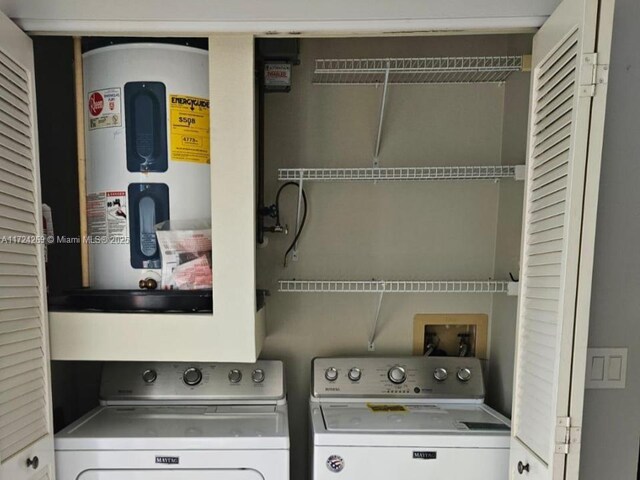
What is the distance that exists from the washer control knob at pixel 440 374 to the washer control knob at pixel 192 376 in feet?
3.55

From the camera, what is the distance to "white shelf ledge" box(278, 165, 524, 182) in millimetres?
1659

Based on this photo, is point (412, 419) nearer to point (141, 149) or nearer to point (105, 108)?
point (141, 149)

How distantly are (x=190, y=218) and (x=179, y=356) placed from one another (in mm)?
503

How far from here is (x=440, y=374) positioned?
5.82ft

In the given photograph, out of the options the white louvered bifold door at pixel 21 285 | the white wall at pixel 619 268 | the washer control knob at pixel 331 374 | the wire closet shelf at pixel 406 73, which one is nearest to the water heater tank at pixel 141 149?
the white louvered bifold door at pixel 21 285

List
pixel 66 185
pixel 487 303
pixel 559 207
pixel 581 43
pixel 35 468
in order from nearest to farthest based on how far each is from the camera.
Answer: pixel 581 43 < pixel 559 207 < pixel 35 468 < pixel 66 185 < pixel 487 303

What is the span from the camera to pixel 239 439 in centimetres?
138

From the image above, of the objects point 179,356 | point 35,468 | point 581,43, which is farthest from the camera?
point 179,356

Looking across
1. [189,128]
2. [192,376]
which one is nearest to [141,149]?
[189,128]

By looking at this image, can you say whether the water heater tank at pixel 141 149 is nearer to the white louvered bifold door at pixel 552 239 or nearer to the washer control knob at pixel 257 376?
the washer control knob at pixel 257 376

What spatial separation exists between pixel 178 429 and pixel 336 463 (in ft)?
2.01

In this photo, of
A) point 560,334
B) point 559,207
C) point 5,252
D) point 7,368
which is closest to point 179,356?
point 7,368

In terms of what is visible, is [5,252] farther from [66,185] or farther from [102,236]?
[66,185]

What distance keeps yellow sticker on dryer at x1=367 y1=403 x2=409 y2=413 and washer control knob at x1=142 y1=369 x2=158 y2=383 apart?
0.97 meters
